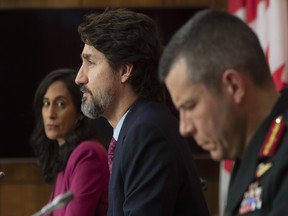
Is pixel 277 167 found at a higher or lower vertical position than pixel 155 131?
higher

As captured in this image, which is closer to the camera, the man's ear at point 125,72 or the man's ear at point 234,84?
the man's ear at point 234,84

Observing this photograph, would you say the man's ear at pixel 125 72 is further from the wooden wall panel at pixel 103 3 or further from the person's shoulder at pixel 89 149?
the wooden wall panel at pixel 103 3

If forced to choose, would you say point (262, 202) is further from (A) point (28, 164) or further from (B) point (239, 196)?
(A) point (28, 164)

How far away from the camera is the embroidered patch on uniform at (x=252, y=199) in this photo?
1.59 metres

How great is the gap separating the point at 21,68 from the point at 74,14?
0.56 metres

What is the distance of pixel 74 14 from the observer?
18.3 feet

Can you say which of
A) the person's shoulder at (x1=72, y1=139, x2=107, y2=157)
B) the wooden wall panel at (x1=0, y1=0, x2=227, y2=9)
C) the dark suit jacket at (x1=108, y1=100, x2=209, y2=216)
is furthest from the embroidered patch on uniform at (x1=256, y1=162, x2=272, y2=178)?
the wooden wall panel at (x1=0, y1=0, x2=227, y2=9)

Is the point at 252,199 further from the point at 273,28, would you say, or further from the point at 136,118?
the point at 273,28

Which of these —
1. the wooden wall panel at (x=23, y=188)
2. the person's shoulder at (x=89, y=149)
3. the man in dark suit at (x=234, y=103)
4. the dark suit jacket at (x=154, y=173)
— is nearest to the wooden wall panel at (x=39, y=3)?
the wooden wall panel at (x=23, y=188)

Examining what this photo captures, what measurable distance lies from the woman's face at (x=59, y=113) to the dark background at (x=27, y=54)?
197 centimetres

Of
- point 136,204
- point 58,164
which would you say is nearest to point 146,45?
point 136,204

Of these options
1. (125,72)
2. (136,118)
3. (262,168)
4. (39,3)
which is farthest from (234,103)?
(39,3)

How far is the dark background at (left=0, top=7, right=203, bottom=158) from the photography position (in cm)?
559

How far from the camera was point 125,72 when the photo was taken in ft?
8.68
